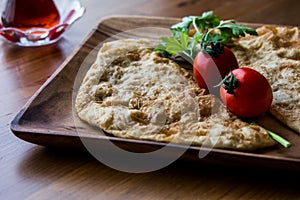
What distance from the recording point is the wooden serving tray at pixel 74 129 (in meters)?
1.08

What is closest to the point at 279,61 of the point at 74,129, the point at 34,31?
the point at 74,129

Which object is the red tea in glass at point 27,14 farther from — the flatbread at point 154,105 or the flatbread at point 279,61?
the flatbread at point 279,61

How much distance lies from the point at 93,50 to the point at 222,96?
1.75 ft

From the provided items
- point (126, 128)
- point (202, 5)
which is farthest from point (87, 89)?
point (202, 5)

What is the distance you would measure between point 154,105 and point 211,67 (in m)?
0.22

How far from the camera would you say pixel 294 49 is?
148 centimetres

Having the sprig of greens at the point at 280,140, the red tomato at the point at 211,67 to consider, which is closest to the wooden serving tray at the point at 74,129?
the sprig of greens at the point at 280,140

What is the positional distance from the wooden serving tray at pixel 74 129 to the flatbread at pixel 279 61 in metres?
0.04

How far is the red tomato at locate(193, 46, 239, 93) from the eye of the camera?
1364mm

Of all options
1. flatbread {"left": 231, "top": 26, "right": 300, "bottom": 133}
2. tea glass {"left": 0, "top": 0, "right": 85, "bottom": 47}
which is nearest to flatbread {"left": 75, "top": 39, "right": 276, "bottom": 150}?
flatbread {"left": 231, "top": 26, "right": 300, "bottom": 133}

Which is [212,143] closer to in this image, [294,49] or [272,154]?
[272,154]

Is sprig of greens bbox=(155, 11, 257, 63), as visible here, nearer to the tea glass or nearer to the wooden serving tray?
the wooden serving tray

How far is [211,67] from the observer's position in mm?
1363

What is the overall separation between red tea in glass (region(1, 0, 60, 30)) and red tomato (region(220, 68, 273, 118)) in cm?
81
